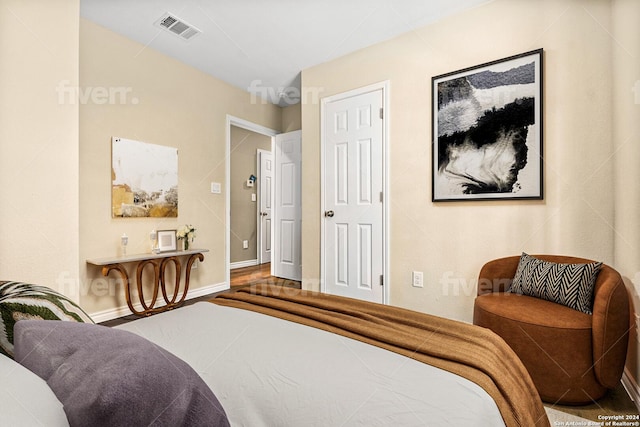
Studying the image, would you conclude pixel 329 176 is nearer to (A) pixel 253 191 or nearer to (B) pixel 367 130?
(B) pixel 367 130

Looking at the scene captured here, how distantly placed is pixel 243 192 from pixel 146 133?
240 cm

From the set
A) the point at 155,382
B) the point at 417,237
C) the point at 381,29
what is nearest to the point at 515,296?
the point at 417,237

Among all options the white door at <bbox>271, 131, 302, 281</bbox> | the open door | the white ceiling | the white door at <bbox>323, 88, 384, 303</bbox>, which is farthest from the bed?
the open door

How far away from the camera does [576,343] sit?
161 centimetres

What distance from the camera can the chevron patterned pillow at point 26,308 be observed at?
0.75m

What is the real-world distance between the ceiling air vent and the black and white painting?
2.29 meters

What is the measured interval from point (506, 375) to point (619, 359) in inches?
47.0

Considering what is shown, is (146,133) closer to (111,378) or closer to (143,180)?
(143,180)

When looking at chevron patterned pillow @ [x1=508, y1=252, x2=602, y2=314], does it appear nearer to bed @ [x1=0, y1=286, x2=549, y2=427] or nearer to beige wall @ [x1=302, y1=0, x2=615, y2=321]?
beige wall @ [x1=302, y1=0, x2=615, y2=321]

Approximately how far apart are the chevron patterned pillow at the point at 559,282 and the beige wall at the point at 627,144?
0.21 meters

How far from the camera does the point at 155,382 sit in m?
0.52

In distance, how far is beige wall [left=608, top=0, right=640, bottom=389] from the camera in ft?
5.69

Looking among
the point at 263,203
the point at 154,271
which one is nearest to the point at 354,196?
the point at 154,271

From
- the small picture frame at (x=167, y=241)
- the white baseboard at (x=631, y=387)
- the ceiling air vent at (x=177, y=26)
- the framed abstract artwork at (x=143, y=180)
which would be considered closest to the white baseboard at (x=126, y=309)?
the small picture frame at (x=167, y=241)
